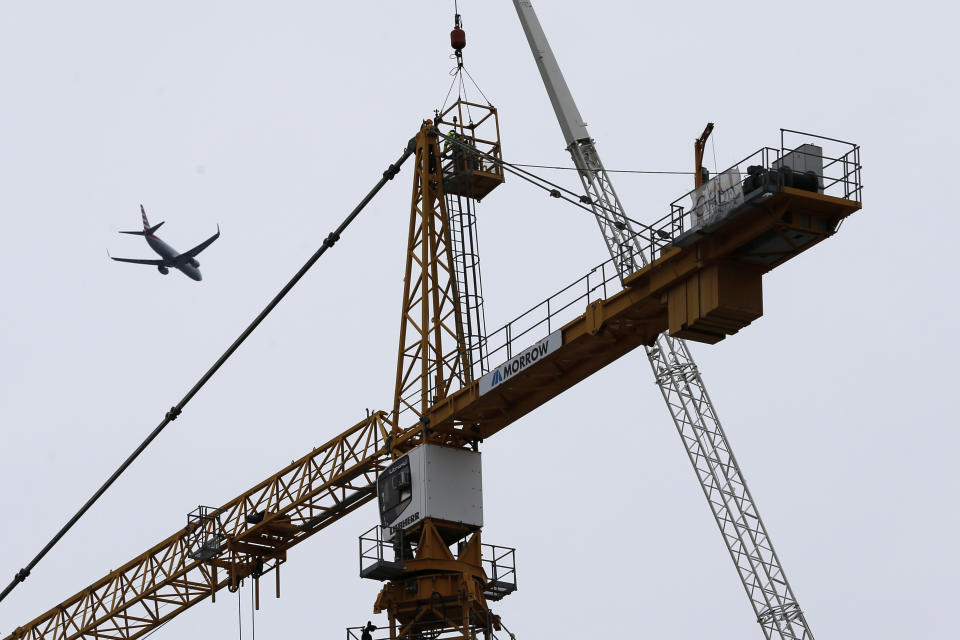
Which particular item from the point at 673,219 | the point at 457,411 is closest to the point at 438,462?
the point at 457,411

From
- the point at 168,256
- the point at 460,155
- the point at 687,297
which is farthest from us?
the point at 168,256

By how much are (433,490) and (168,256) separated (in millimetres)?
86965

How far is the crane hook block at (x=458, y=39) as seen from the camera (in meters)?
80.1

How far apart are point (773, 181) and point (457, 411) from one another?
16648mm

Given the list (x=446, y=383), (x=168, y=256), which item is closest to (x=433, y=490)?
(x=446, y=383)

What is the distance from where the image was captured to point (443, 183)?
242ft

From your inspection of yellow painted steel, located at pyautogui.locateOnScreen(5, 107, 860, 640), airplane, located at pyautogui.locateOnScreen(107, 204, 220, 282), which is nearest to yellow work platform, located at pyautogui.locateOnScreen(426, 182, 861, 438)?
yellow painted steel, located at pyautogui.locateOnScreen(5, 107, 860, 640)

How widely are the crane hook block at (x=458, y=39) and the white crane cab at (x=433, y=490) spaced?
18.3 meters

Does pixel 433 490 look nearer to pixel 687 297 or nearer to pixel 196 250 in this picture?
pixel 687 297

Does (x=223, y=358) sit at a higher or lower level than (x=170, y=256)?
lower

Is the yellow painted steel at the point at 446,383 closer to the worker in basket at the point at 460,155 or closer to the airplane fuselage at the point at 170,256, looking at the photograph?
the worker in basket at the point at 460,155

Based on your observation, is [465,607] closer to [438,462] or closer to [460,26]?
[438,462]

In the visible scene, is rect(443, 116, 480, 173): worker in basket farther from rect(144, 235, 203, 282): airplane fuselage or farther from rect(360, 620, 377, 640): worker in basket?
rect(144, 235, 203, 282): airplane fuselage

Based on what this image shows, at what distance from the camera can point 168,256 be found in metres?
152
